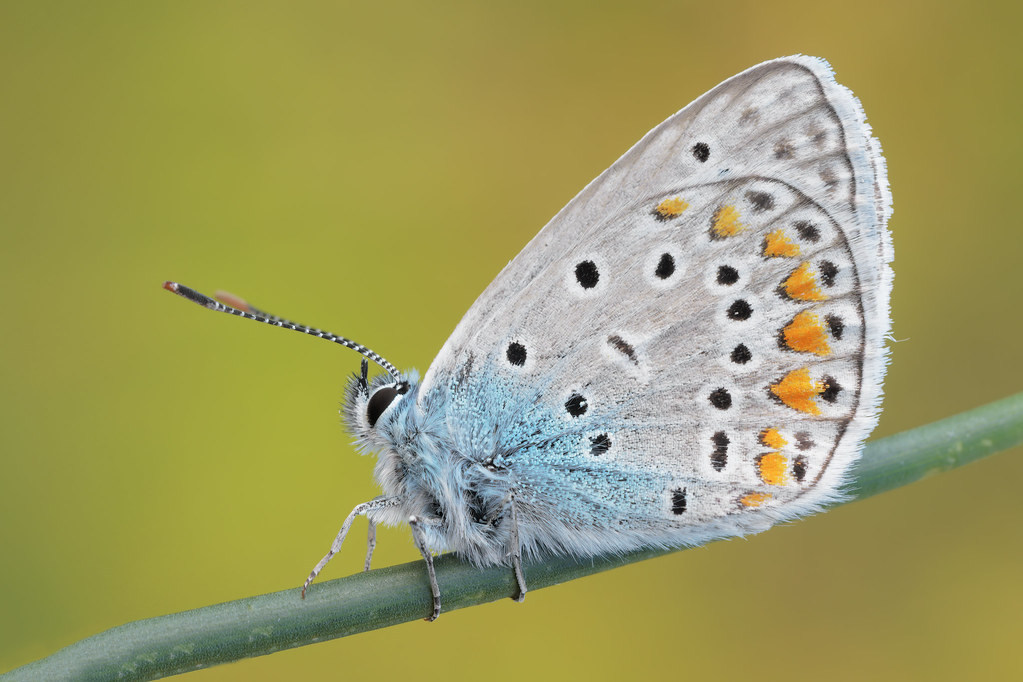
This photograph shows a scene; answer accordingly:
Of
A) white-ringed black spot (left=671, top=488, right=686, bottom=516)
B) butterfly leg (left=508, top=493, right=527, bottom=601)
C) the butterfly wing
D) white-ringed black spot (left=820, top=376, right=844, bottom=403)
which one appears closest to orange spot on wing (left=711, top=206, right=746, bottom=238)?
the butterfly wing

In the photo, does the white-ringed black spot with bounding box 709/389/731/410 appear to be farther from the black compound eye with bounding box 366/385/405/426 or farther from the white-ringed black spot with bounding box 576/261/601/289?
the black compound eye with bounding box 366/385/405/426

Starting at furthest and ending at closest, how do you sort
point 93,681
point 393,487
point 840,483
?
point 393,487, point 840,483, point 93,681

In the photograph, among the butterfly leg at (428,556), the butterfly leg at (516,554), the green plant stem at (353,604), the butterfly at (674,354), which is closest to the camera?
the green plant stem at (353,604)

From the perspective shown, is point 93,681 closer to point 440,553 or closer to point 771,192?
point 440,553

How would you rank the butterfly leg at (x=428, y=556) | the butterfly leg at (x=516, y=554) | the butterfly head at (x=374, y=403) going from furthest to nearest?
the butterfly head at (x=374, y=403)
the butterfly leg at (x=516, y=554)
the butterfly leg at (x=428, y=556)

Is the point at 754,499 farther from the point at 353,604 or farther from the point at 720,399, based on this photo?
the point at 353,604

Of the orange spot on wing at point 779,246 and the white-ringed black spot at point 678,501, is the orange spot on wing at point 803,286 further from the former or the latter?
the white-ringed black spot at point 678,501

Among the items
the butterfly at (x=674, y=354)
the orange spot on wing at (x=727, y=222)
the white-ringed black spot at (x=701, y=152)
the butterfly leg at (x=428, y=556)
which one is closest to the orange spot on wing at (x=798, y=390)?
the butterfly at (x=674, y=354)

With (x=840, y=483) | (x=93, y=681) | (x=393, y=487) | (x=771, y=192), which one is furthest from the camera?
(x=393, y=487)

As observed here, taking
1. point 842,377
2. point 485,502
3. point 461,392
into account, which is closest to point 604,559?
point 485,502
